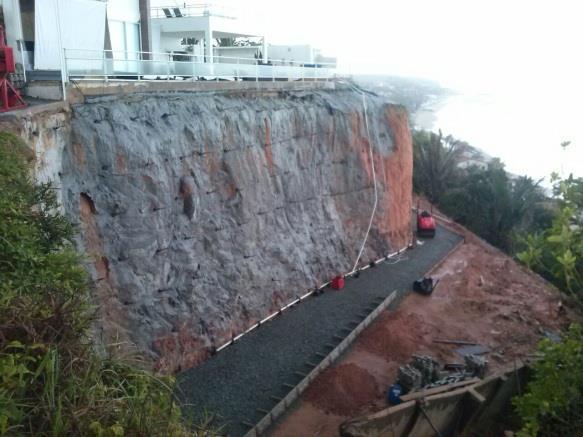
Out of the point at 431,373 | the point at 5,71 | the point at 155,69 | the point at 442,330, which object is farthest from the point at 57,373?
the point at 442,330

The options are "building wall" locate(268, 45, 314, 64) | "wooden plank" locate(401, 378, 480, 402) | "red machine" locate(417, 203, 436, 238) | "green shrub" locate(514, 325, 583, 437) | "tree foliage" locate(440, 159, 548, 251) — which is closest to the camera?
"green shrub" locate(514, 325, 583, 437)

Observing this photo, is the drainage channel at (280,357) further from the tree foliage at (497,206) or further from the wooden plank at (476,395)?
the tree foliage at (497,206)

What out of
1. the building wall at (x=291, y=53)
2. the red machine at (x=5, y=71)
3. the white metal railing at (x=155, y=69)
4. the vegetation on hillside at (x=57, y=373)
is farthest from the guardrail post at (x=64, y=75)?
the building wall at (x=291, y=53)

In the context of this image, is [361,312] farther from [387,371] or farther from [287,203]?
[287,203]

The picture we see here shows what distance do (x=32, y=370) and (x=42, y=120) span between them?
7002mm

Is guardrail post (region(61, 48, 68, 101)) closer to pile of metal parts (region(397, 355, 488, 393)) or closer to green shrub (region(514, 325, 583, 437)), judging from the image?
pile of metal parts (region(397, 355, 488, 393))

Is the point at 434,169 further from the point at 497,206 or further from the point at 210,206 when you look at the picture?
the point at 210,206

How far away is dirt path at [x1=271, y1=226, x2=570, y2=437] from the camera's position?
39.9ft

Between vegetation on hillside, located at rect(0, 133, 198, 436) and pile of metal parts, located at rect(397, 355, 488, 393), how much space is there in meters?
8.36

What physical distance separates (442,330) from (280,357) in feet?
18.3

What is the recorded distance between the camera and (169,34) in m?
20.9

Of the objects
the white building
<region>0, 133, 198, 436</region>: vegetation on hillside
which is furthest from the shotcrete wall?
<region>0, 133, 198, 436</region>: vegetation on hillside

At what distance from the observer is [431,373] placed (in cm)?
1280

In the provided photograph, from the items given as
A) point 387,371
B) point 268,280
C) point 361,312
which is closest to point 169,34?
point 268,280
